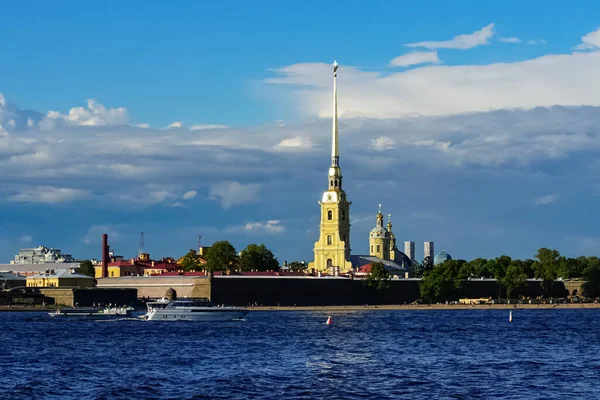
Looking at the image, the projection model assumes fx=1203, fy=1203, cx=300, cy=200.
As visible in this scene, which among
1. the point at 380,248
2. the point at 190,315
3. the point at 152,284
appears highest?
the point at 380,248

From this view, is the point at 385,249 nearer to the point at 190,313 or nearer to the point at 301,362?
the point at 190,313

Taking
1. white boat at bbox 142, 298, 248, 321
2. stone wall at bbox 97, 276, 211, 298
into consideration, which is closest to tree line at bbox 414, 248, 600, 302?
stone wall at bbox 97, 276, 211, 298

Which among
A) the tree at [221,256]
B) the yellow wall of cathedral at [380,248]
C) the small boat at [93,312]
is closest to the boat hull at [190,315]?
the small boat at [93,312]

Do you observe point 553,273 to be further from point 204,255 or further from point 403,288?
point 204,255

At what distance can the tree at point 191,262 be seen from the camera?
15861cm

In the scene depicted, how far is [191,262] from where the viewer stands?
159750 mm

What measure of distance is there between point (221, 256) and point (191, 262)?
668 cm

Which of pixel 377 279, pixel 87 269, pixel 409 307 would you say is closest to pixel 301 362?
pixel 409 307

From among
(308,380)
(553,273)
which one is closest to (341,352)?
(308,380)

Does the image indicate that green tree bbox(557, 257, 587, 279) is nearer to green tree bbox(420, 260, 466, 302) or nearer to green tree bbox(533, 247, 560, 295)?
green tree bbox(533, 247, 560, 295)

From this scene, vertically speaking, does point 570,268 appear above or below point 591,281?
above

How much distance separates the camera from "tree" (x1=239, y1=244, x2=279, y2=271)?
157875 millimetres

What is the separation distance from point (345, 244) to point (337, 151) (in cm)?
1266

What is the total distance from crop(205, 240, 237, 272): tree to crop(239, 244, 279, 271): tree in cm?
172
